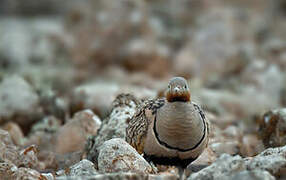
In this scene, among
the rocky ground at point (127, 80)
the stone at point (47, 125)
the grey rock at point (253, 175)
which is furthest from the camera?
the stone at point (47, 125)

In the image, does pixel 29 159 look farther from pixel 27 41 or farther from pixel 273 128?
pixel 27 41

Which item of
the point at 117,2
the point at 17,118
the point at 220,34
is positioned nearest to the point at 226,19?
the point at 220,34

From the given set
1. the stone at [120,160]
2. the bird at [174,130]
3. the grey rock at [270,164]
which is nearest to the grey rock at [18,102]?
the bird at [174,130]

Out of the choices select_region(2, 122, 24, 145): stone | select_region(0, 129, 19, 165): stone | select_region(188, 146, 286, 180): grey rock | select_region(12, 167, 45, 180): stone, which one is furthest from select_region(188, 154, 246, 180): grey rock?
select_region(2, 122, 24, 145): stone

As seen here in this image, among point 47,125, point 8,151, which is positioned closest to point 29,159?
point 8,151

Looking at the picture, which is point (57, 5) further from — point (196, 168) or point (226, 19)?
point (196, 168)

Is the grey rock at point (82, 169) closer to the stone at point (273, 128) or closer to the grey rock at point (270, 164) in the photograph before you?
the grey rock at point (270, 164)
